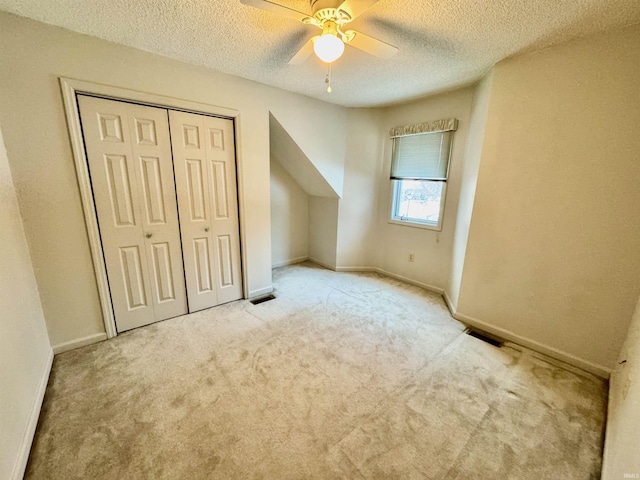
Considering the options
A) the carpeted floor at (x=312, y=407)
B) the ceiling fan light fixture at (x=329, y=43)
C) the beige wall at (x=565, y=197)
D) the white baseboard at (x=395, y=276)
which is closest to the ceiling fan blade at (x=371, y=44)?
the ceiling fan light fixture at (x=329, y=43)

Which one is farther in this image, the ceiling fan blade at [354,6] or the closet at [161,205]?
the closet at [161,205]

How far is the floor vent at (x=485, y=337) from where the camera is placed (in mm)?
2211

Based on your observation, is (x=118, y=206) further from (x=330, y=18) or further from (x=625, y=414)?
(x=625, y=414)

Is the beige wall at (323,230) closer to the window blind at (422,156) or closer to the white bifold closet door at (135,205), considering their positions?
the window blind at (422,156)

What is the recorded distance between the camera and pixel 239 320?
8.18 ft

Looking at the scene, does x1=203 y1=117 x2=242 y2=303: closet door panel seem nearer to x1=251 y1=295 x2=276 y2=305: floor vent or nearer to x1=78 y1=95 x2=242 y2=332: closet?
x1=78 y1=95 x2=242 y2=332: closet

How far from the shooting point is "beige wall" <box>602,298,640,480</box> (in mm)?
1021

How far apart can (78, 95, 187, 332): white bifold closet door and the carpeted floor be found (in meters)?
0.29

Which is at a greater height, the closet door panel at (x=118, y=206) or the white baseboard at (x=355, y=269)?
the closet door panel at (x=118, y=206)

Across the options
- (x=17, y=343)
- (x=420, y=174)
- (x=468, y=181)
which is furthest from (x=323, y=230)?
(x=17, y=343)

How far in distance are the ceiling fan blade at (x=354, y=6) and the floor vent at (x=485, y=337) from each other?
2.56 meters

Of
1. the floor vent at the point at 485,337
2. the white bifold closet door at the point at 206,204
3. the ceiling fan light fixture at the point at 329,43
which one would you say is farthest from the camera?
the white bifold closet door at the point at 206,204

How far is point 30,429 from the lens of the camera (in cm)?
133

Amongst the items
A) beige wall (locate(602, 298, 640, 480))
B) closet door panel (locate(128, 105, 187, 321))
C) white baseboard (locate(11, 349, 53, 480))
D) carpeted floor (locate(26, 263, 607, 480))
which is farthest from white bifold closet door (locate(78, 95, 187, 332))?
beige wall (locate(602, 298, 640, 480))
